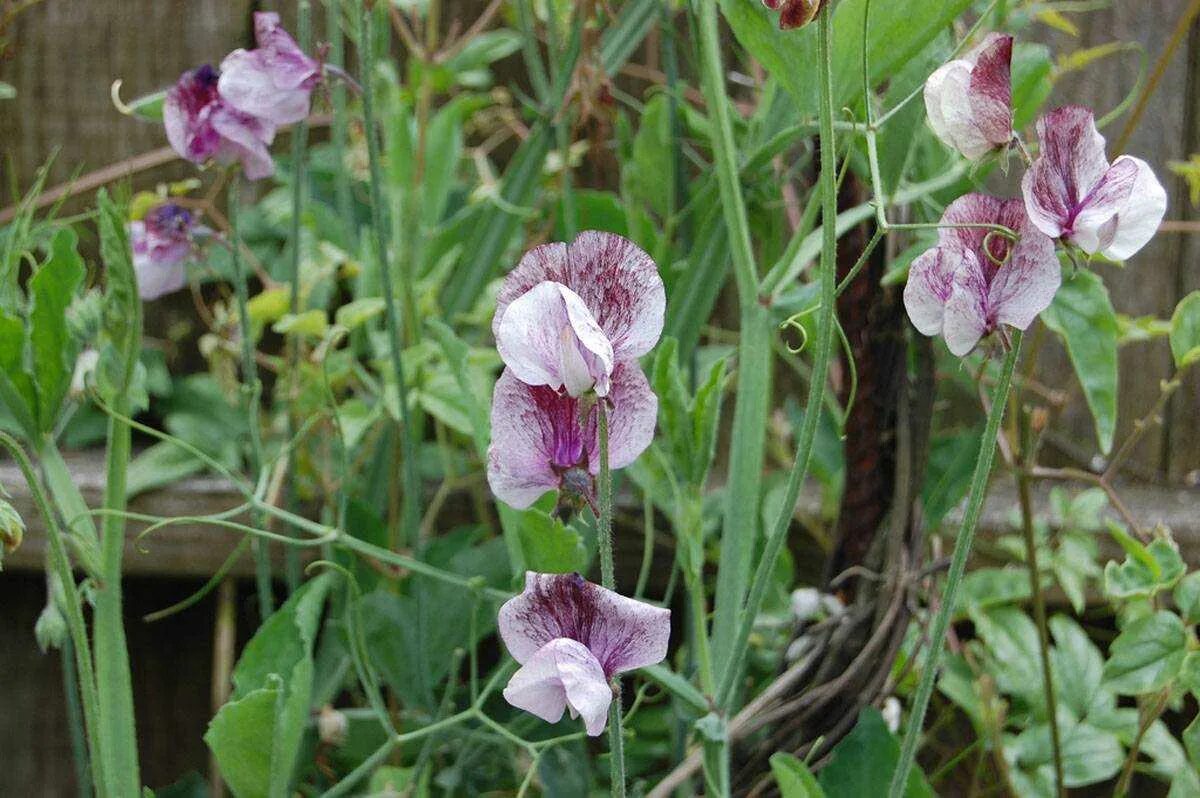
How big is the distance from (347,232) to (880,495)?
0.50 m

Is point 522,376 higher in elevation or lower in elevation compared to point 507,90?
lower

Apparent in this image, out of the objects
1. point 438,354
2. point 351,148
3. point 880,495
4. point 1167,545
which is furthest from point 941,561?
point 351,148

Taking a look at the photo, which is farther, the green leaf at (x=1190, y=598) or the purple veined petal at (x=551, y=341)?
the green leaf at (x=1190, y=598)


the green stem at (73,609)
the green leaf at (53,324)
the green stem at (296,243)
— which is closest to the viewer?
the green stem at (73,609)

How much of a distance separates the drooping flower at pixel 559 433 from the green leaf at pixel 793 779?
8.5 inches

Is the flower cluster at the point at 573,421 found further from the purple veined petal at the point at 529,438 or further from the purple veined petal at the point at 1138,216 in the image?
the purple veined petal at the point at 1138,216

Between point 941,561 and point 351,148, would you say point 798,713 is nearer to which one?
point 941,561

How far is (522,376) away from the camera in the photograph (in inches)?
15.8

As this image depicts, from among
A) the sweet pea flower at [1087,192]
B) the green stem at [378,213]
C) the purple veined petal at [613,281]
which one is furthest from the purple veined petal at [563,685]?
the green stem at [378,213]

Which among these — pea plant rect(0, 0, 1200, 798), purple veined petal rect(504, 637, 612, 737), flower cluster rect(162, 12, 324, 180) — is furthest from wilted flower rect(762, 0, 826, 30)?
flower cluster rect(162, 12, 324, 180)

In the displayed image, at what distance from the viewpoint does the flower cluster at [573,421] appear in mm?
399

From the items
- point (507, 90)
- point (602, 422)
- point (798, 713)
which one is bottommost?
point (798, 713)

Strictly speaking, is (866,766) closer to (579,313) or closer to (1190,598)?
(1190,598)

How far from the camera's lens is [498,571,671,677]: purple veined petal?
0.41 m
